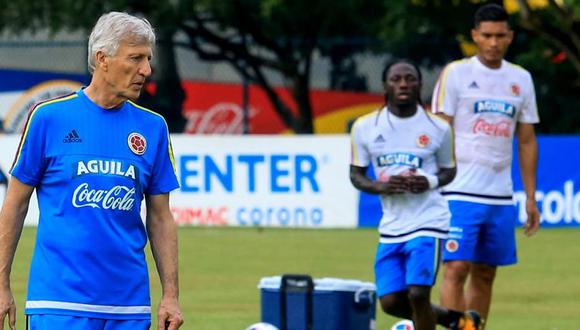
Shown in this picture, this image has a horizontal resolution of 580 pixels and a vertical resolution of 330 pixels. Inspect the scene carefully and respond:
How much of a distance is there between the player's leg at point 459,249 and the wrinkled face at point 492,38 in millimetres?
1041

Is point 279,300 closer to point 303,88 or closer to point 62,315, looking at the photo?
point 62,315

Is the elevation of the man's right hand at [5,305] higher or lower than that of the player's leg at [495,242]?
higher

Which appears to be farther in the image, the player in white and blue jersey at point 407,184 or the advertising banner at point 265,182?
the advertising banner at point 265,182

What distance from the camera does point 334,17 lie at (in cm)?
3009

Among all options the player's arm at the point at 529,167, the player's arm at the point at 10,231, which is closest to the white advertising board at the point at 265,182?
the player's arm at the point at 529,167

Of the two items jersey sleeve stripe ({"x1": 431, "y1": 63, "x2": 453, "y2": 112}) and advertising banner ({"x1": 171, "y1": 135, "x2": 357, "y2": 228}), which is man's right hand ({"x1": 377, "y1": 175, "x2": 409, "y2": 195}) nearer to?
jersey sleeve stripe ({"x1": 431, "y1": 63, "x2": 453, "y2": 112})

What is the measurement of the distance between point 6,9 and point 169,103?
3.53 m

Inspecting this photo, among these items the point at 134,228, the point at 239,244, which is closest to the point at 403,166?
the point at 134,228

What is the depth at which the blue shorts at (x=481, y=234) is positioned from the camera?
35.0 ft

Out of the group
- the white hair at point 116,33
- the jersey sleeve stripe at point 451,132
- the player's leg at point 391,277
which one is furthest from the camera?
the jersey sleeve stripe at point 451,132

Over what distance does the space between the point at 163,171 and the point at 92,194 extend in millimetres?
352

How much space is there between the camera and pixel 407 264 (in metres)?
9.82

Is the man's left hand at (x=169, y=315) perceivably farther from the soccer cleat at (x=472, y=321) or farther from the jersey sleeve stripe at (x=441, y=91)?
the jersey sleeve stripe at (x=441, y=91)

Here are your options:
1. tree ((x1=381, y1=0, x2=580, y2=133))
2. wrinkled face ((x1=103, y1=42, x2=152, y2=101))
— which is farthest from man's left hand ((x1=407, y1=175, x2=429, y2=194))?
tree ((x1=381, y1=0, x2=580, y2=133))
